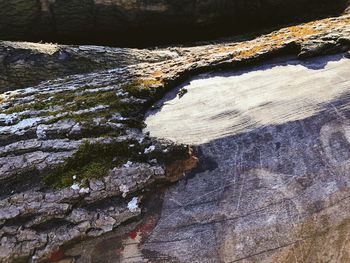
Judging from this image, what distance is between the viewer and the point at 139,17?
4.02 m

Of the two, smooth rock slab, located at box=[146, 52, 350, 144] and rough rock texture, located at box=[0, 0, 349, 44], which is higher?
rough rock texture, located at box=[0, 0, 349, 44]

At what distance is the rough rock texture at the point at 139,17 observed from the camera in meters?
3.93

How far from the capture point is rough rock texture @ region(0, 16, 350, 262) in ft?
5.57

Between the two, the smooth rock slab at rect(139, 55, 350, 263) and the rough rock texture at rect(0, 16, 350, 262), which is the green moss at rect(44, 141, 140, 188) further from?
the smooth rock slab at rect(139, 55, 350, 263)

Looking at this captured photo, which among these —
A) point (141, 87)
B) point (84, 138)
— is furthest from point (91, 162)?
point (141, 87)

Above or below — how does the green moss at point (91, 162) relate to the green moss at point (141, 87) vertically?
below

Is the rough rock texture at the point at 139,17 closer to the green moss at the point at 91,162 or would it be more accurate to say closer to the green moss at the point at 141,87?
the green moss at the point at 141,87

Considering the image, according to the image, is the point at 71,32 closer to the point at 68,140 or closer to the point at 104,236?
the point at 68,140

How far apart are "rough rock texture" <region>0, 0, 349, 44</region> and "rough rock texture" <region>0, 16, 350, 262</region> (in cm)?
160

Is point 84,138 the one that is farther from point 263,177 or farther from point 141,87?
point 263,177

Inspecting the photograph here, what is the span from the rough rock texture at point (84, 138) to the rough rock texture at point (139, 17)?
1601mm

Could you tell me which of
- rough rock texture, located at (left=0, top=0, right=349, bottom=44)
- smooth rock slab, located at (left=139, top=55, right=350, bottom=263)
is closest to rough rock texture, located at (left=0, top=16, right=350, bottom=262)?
smooth rock slab, located at (left=139, top=55, right=350, bottom=263)

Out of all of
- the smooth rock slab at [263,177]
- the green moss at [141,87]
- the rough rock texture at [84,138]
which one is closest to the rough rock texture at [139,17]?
the rough rock texture at [84,138]

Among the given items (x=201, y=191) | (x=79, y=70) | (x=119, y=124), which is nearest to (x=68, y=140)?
(x=119, y=124)
